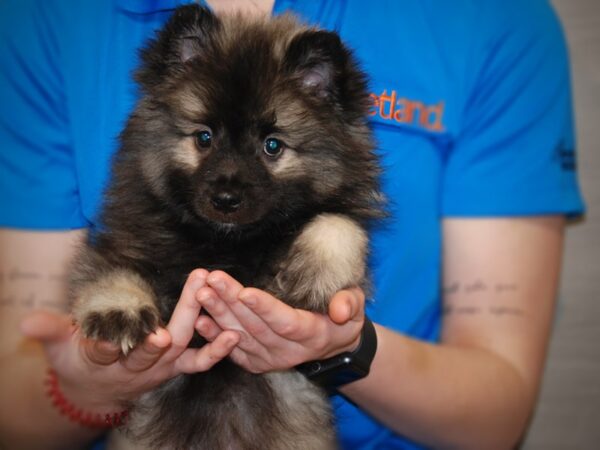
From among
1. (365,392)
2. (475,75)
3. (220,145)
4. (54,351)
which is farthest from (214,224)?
(475,75)

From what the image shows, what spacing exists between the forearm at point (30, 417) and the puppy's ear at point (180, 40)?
2.34 ft

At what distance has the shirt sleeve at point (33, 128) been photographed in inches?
54.5

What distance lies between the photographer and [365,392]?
1.49m

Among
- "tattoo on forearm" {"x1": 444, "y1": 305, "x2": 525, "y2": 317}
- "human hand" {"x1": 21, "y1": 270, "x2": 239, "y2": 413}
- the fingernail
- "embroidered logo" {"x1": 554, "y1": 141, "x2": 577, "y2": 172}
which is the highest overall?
"embroidered logo" {"x1": 554, "y1": 141, "x2": 577, "y2": 172}

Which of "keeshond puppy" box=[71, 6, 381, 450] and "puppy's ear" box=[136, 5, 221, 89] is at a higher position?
"puppy's ear" box=[136, 5, 221, 89]

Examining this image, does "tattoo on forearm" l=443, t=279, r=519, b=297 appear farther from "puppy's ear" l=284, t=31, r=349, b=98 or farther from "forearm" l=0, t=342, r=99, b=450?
"forearm" l=0, t=342, r=99, b=450

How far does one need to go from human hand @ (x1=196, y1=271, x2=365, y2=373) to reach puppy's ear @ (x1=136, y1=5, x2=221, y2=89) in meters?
0.55

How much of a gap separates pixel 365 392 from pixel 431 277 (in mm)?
393

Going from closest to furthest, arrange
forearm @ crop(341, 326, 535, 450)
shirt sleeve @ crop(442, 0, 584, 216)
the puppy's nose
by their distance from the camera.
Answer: the puppy's nose → forearm @ crop(341, 326, 535, 450) → shirt sleeve @ crop(442, 0, 584, 216)

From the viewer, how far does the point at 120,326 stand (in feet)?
3.80

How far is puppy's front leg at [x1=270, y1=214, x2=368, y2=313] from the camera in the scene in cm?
130

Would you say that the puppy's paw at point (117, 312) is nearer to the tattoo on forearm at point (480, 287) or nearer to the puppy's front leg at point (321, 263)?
the puppy's front leg at point (321, 263)

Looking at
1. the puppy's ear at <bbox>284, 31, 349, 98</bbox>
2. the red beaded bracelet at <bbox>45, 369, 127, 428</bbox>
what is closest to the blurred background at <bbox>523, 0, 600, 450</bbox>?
the puppy's ear at <bbox>284, 31, 349, 98</bbox>

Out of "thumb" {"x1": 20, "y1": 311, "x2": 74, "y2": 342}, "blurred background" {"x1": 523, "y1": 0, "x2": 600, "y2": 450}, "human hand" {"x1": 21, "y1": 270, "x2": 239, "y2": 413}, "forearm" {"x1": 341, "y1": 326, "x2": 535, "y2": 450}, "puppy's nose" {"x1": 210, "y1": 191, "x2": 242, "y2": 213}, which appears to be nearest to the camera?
"thumb" {"x1": 20, "y1": 311, "x2": 74, "y2": 342}
